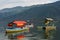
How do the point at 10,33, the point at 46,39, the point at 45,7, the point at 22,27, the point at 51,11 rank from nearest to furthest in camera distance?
the point at 46,39 < the point at 10,33 < the point at 22,27 < the point at 51,11 < the point at 45,7

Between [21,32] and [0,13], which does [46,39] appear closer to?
[21,32]

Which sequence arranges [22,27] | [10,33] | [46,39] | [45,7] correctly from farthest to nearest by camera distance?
[45,7] < [22,27] < [10,33] < [46,39]

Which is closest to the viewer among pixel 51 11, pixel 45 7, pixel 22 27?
pixel 22 27

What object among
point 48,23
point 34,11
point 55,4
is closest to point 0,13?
point 34,11

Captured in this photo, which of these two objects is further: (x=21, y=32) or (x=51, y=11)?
(x=51, y=11)

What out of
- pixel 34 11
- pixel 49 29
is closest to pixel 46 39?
pixel 49 29

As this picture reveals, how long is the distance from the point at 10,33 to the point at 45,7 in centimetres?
13219

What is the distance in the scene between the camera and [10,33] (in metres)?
59.4

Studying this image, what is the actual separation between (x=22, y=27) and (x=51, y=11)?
368ft

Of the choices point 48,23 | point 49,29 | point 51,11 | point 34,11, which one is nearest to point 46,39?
point 49,29

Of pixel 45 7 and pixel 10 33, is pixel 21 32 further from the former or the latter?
pixel 45 7

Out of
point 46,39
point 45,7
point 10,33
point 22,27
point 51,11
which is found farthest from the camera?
point 45,7

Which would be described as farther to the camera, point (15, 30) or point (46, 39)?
point (15, 30)

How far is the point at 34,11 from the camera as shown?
190 m
